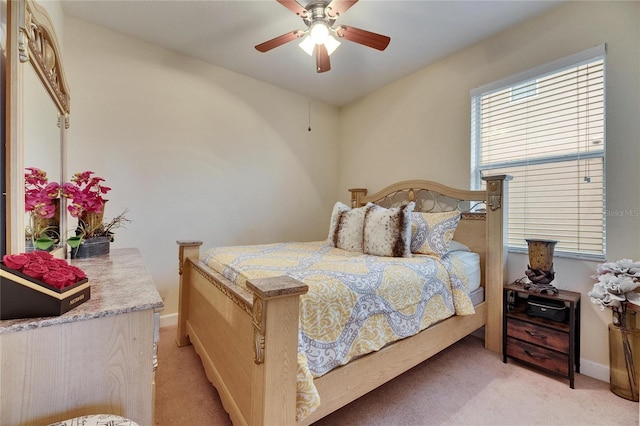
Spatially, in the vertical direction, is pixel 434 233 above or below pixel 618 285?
above

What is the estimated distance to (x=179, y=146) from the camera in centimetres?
291

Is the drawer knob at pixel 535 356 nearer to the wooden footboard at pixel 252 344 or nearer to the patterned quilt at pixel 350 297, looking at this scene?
the patterned quilt at pixel 350 297

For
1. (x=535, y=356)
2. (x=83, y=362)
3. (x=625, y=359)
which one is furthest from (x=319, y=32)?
(x=625, y=359)

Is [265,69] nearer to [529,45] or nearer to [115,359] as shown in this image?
[529,45]

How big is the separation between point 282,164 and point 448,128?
199cm

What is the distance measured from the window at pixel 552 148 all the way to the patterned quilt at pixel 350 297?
2.76ft

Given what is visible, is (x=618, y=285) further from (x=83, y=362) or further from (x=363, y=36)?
(x=83, y=362)

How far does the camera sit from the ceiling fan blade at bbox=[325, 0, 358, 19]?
1.71 meters

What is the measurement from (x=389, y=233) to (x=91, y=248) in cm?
205

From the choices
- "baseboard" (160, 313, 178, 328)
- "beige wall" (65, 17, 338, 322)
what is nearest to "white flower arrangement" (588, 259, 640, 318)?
"beige wall" (65, 17, 338, 322)

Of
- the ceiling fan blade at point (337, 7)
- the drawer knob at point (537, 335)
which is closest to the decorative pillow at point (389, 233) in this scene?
the drawer knob at point (537, 335)

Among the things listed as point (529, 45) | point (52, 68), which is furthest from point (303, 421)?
point (529, 45)

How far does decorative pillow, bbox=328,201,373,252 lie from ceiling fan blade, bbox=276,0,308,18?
1625mm

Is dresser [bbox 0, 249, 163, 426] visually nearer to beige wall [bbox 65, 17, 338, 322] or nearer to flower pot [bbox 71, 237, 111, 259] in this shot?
flower pot [bbox 71, 237, 111, 259]
